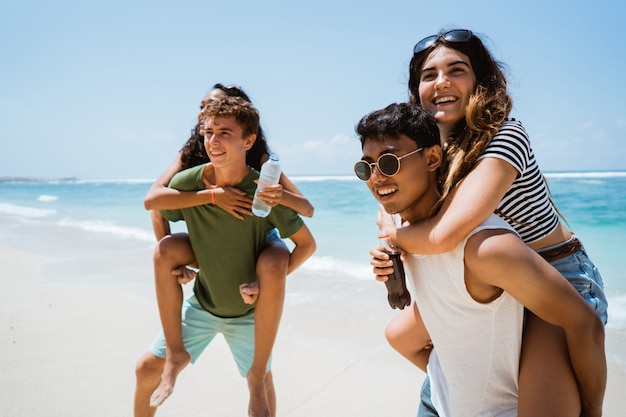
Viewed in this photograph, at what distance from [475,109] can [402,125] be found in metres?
0.42

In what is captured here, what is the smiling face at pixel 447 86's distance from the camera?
7.93 feet

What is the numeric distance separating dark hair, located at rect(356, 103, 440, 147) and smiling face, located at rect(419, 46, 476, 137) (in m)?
0.25

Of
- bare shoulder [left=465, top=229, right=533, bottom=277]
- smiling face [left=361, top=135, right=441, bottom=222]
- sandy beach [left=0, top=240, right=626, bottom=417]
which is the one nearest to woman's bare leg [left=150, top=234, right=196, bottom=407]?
sandy beach [left=0, top=240, right=626, bottom=417]

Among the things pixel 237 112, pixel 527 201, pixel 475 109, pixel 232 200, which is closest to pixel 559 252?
pixel 527 201

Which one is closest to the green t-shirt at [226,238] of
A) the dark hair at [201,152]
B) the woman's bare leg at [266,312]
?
the woman's bare leg at [266,312]

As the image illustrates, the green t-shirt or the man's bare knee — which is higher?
the green t-shirt

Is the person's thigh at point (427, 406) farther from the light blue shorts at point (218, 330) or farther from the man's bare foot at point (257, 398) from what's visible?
the light blue shorts at point (218, 330)

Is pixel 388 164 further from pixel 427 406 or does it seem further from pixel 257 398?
pixel 257 398

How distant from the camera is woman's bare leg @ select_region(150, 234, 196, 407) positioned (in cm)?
314

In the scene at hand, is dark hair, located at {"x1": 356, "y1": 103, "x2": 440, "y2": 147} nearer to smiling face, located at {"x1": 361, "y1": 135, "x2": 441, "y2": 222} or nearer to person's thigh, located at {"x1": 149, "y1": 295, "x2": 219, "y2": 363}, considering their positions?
smiling face, located at {"x1": 361, "y1": 135, "x2": 441, "y2": 222}

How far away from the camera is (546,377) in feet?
6.11

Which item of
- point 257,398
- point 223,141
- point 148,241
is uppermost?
point 223,141

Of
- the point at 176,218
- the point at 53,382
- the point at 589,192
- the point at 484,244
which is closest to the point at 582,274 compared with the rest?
the point at 484,244

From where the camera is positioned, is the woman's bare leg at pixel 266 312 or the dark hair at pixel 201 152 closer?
the woman's bare leg at pixel 266 312
